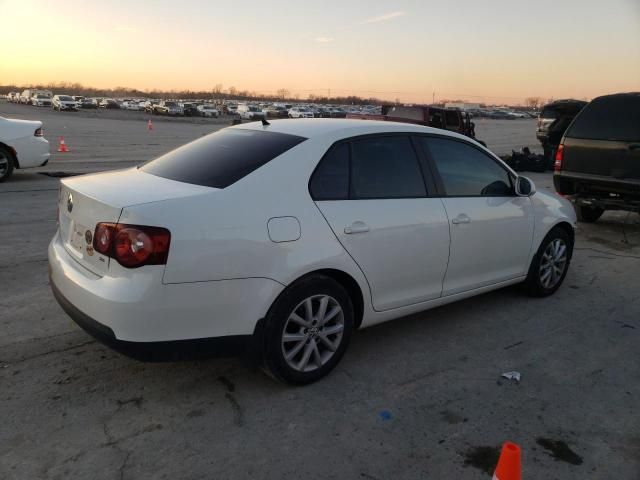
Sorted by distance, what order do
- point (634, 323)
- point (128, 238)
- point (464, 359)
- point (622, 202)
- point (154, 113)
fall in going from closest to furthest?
point (128, 238), point (464, 359), point (634, 323), point (622, 202), point (154, 113)

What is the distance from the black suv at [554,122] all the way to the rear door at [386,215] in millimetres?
12906

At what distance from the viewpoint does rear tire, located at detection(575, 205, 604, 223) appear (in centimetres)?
904

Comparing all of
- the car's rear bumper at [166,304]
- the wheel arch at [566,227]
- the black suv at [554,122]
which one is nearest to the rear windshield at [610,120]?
the wheel arch at [566,227]

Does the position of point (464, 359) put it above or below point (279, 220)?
below

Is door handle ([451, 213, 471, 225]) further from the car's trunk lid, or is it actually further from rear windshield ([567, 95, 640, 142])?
rear windshield ([567, 95, 640, 142])

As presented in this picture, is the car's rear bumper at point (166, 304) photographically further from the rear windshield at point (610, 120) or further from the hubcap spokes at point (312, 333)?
the rear windshield at point (610, 120)

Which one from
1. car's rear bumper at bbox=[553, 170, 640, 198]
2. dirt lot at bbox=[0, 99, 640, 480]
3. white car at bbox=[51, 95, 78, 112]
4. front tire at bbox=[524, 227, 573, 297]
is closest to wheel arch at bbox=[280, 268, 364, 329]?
dirt lot at bbox=[0, 99, 640, 480]

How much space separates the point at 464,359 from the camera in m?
3.90

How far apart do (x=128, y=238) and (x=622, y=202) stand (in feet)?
23.0

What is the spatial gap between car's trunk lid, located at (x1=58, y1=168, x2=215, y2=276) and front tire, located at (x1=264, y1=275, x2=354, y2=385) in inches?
32.0

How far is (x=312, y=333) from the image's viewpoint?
3.37 m

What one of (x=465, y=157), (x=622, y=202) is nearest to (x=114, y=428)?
(x=465, y=157)

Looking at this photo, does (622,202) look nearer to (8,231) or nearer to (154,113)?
(8,231)

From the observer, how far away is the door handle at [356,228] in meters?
3.42
